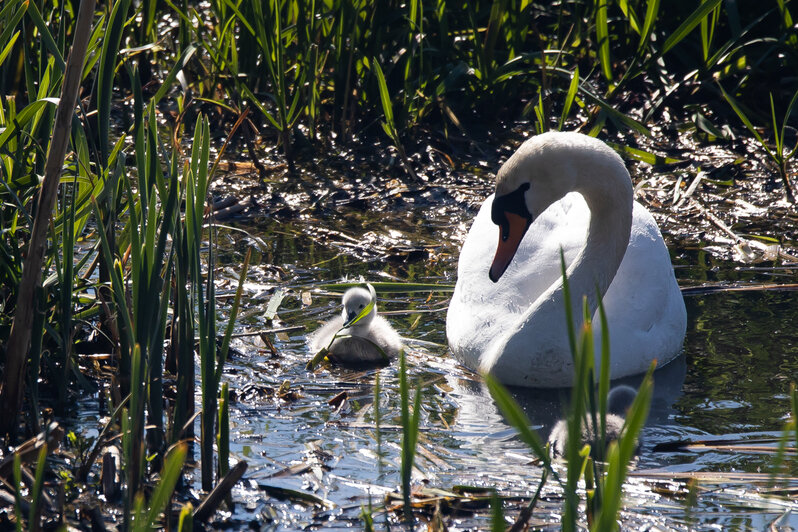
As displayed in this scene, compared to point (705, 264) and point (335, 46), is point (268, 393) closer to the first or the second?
point (705, 264)

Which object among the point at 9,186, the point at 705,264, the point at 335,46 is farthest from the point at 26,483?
the point at 335,46

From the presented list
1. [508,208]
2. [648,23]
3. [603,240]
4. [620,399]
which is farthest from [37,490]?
[648,23]

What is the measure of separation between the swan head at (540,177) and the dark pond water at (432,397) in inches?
24.2

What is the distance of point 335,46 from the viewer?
6.40m

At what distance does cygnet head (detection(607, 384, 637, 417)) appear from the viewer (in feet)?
12.3

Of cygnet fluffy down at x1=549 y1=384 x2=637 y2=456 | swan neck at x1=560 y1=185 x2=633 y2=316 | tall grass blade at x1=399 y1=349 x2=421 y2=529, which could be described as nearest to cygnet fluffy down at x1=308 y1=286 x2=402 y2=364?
swan neck at x1=560 y1=185 x2=633 y2=316

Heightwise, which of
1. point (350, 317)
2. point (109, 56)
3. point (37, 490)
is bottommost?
point (37, 490)

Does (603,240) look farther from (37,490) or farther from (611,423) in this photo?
(37,490)

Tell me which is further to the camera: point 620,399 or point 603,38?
point 603,38

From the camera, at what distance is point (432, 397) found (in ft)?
13.0

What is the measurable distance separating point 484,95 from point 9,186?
13.2 feet

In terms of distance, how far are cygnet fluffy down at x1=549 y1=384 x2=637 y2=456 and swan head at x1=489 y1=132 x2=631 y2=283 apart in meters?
0.61

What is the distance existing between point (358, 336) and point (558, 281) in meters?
0.84

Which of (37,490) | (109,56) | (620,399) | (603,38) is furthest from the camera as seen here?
(603,38)
